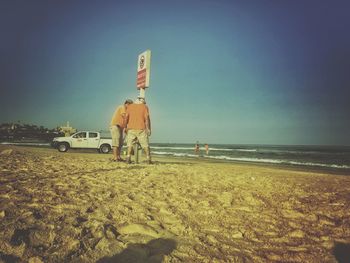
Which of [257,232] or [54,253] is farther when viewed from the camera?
[257,232]

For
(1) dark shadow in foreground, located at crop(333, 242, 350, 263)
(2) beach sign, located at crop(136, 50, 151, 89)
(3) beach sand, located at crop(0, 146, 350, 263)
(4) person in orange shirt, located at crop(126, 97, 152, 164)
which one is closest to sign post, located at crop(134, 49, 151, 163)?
(2) beach sign, located at crop(136, 50, 151, 89)

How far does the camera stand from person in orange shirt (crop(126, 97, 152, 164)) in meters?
7.75

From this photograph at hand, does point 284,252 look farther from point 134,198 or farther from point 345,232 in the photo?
point 134,198

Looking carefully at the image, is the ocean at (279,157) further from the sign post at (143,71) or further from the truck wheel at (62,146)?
the sign post at (143,71)

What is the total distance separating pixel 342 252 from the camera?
2.63m

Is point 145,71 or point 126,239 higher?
point 145,71

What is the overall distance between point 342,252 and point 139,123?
5998 mm

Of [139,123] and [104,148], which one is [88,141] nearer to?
[104,148]

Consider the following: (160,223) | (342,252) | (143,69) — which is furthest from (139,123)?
(342,252)

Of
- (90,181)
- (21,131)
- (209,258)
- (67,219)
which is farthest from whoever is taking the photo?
(21,131)

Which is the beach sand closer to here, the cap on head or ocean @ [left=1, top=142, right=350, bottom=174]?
the cap on head

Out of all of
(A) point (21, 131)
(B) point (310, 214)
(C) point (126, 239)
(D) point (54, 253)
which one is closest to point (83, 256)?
(D) point (54, 253)

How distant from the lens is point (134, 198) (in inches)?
155

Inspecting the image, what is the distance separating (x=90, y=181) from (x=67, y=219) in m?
2.00
